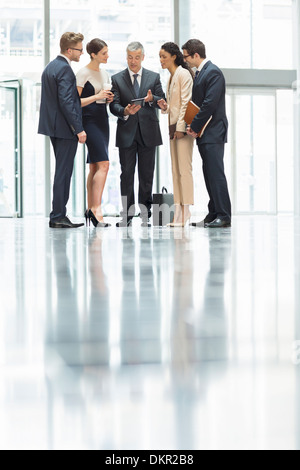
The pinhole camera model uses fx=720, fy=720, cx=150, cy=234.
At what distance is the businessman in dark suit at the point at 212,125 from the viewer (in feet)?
20.7

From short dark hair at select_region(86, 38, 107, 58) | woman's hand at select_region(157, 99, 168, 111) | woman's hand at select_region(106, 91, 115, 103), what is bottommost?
woman's hand at select_region(157, 99, 168, 111)

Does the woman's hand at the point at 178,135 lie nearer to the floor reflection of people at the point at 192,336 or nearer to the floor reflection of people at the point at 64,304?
the floor reflection of people at the point at 64,304

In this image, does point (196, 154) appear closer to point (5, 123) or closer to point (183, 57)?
point (5, 123)

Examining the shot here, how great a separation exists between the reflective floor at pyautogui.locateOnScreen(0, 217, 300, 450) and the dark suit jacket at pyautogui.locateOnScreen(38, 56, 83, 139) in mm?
3653

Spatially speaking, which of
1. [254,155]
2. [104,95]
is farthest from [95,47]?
[254,155]

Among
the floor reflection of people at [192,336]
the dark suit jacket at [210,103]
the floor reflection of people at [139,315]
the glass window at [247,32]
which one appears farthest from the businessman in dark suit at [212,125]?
the glass window at [247,32]

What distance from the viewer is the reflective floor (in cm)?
79

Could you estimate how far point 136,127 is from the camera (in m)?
6.61

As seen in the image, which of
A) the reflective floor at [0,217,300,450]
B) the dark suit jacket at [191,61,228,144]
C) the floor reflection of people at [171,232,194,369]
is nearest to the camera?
the reflective floor at [0,217,300,450]

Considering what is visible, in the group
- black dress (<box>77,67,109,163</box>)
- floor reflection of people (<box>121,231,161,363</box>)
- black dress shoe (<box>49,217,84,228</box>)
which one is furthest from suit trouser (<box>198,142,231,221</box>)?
floor reflection of people (<box>121,231,161,363</box>)

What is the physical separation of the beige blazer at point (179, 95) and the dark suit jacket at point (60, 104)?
0.94 metres

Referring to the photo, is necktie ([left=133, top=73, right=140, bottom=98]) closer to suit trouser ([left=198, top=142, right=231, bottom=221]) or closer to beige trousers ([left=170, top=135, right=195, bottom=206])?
beige trousers ([left=170, top=135, right=195, bottom=206])

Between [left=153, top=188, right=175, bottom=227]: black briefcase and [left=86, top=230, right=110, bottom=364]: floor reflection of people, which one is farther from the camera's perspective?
A: [left=153, top=188, right=175, bottom=227]: black briefcase

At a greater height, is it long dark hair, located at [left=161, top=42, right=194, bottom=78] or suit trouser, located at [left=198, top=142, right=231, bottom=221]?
long dark hair, located at [left=161, top=42, right=194, bottom=78]
